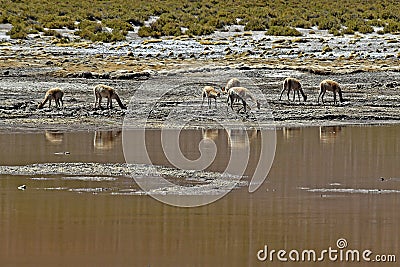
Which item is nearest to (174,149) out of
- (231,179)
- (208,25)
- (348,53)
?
(231,179)

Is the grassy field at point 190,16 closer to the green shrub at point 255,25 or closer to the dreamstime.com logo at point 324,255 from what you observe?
the green shrub at point 255,25

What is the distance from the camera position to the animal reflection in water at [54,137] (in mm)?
16212

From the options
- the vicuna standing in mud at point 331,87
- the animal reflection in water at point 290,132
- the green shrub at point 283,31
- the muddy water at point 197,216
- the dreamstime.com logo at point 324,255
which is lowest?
the dreamstime.com logo at point 324,255

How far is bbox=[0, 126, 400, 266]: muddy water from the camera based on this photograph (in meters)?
8.39

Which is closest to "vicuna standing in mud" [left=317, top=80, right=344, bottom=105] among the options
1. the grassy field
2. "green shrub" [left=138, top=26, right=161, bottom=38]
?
the grassy field

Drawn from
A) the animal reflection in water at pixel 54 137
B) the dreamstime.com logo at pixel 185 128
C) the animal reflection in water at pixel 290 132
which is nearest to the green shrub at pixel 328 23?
the dreamstime.com logo at pixel 185 128

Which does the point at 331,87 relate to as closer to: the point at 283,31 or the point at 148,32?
the point at 283,31

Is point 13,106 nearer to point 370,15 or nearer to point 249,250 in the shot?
point 249,250

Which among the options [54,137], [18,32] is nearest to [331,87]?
[54,137]

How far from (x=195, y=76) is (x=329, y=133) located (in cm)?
1057

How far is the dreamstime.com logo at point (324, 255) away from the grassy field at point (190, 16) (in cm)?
2955

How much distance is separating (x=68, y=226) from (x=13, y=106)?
12.1m

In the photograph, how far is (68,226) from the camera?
30.7ft

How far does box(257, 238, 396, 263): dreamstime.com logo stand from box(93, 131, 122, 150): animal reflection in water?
7125 mm
